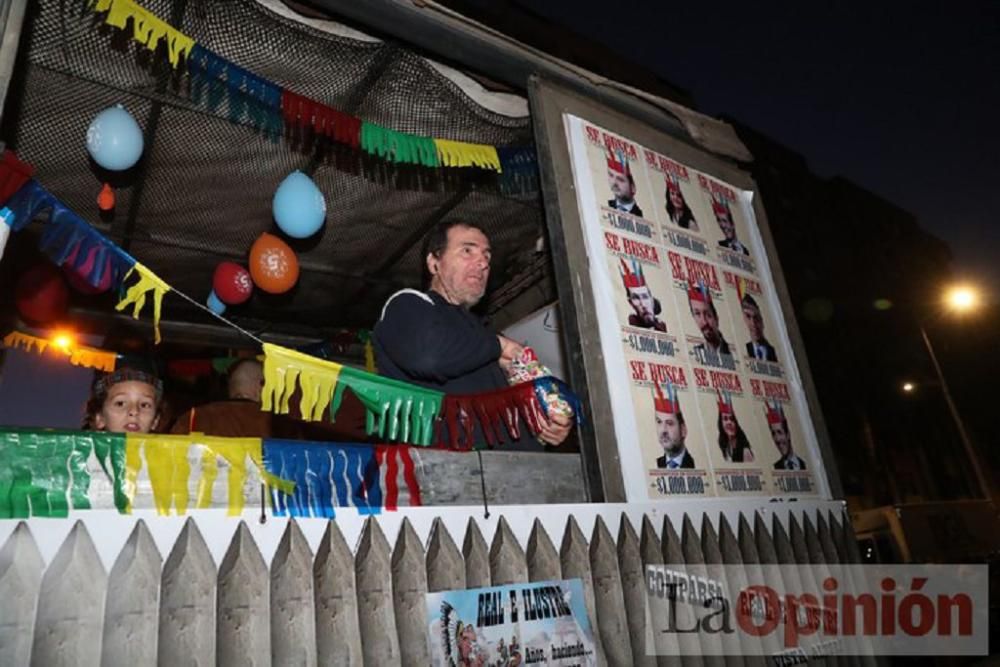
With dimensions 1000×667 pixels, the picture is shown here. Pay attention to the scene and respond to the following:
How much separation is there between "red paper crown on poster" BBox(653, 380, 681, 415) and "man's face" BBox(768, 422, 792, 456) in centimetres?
101

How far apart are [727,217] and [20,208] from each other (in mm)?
4424

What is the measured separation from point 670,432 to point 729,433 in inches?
22.7

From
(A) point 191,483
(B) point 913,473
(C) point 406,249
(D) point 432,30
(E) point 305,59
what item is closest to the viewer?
(A) point 191,483

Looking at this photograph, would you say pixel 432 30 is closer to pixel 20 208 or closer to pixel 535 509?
pixel 20 208

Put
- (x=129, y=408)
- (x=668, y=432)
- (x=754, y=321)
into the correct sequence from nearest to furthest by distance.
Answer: (x=668, y=432), (x=129, y=408), (x=754, y=321)

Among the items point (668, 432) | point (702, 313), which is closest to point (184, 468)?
point (668, 432)

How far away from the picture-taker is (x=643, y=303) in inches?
139

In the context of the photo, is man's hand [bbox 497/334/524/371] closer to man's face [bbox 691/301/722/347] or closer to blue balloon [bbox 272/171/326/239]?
man's face [bbox 691/301/722/347]

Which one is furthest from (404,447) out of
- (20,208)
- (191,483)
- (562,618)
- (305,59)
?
(305,59)

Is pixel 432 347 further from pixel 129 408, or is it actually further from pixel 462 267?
→ pixel 129 408

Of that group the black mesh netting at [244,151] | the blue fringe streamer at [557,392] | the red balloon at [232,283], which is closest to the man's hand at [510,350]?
the blue fringe streamer at [557,392]

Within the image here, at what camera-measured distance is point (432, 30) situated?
3459 millimetres

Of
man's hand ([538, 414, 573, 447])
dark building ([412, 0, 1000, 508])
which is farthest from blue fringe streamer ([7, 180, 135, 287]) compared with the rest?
dark building ([412, 0, 1000, 508])

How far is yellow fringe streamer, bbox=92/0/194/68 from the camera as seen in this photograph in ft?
9.27
